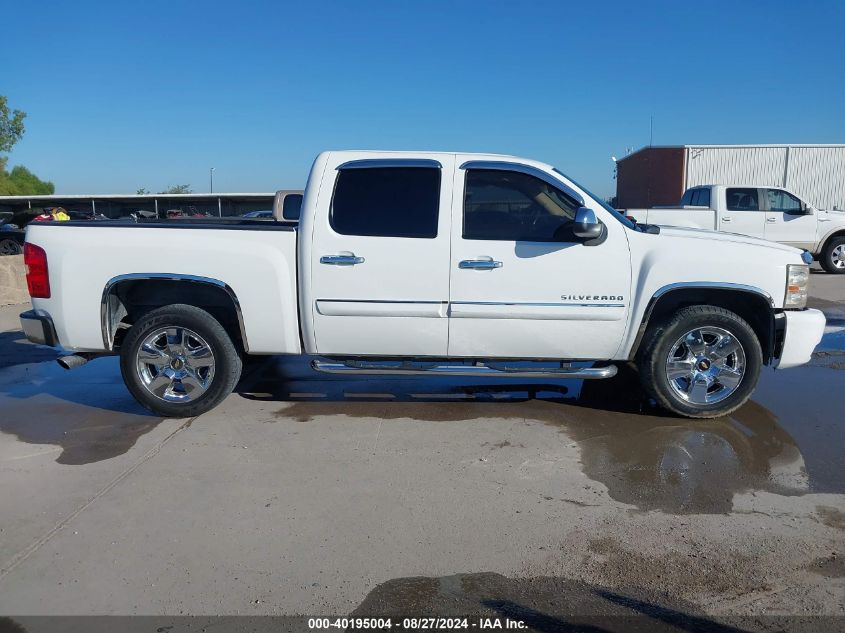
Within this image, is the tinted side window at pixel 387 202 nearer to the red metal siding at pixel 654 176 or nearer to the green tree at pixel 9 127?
the red metal siding at pixel 654 176

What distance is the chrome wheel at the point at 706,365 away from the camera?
16.3ft

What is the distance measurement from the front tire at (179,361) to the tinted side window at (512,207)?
214 centimetres

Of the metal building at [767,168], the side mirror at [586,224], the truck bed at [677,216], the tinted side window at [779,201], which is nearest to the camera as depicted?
the side mirror at [586,224]

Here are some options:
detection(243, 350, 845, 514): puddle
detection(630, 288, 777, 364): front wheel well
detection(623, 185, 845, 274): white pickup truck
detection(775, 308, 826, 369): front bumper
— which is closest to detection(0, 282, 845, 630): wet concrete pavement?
detection(243, 350, 845, 514): puddle

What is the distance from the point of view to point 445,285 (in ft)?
15.9

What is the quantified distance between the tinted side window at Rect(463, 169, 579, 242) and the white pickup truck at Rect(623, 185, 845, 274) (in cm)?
1071

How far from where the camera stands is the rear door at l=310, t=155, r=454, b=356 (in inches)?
191

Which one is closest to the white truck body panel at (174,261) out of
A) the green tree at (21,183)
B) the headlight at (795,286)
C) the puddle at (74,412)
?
the puddle at (74,412)

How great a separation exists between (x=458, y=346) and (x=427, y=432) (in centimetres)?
69

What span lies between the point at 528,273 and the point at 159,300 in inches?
117

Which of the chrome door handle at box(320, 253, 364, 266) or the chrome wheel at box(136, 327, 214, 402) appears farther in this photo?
the chrome wheel at box(136, 327, 214, 402)

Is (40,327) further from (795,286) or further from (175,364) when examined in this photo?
(795,286)

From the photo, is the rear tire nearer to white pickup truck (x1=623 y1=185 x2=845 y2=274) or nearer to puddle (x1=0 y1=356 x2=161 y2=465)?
white pickup truck (x1=623 y1=185 x2=845 y2=274)

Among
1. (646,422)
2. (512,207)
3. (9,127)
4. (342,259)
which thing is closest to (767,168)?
(646,422)
